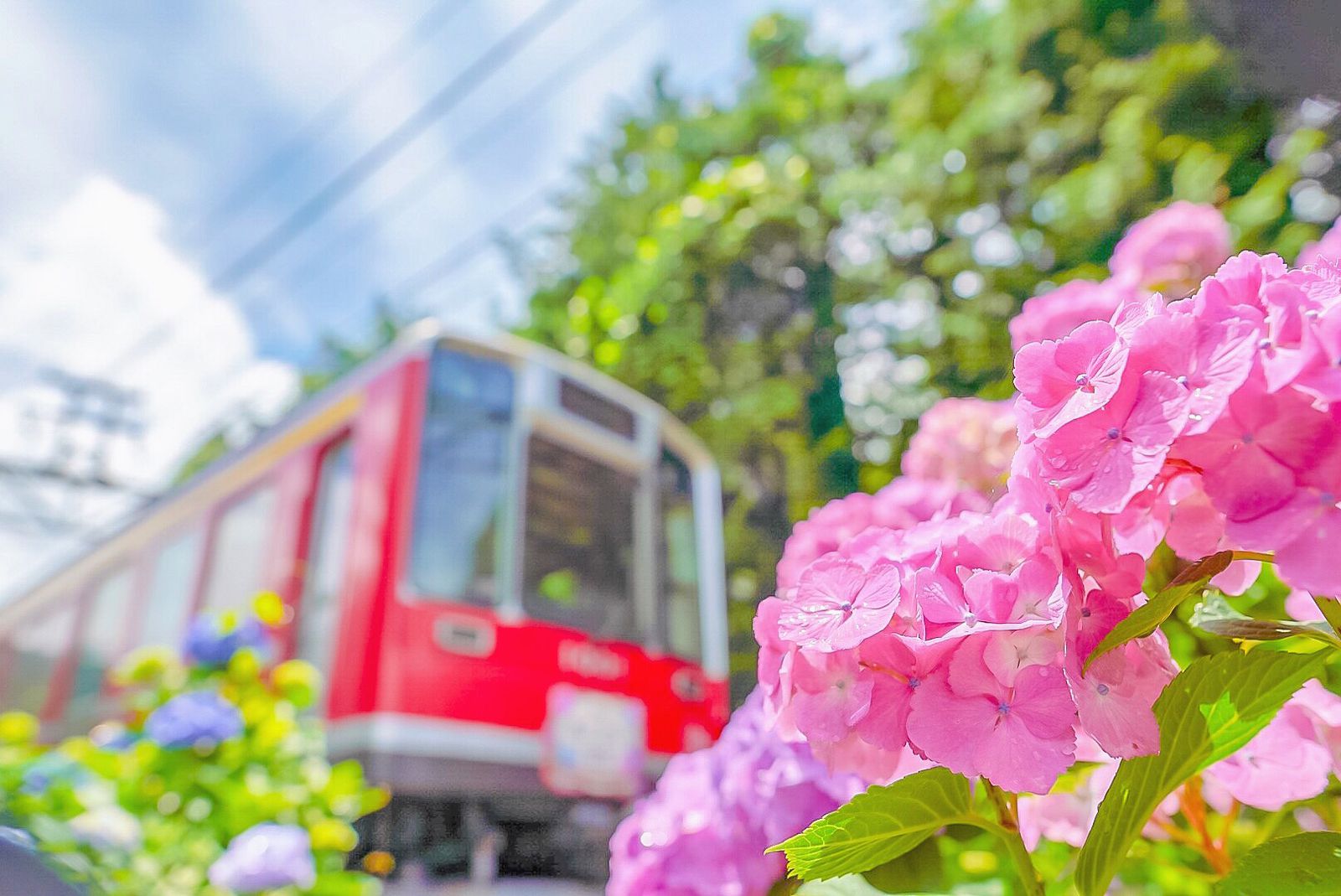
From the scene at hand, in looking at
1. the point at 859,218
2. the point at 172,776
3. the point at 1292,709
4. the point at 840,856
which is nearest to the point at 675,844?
the point at 840,856

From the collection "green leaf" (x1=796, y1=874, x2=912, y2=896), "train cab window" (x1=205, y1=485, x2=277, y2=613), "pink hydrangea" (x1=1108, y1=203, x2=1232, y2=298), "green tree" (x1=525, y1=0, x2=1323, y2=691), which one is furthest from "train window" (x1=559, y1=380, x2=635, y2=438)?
"green leaf" (x1=796, y1=874, x2=912, y2=896)

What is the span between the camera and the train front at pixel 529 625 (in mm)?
2777

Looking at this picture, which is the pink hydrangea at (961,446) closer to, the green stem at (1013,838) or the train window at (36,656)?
the green stem at (1013,838)

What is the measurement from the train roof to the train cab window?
0.65 ft

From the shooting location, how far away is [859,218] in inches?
155

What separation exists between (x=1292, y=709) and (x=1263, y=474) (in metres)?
0.24

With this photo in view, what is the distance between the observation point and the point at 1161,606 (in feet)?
1.05

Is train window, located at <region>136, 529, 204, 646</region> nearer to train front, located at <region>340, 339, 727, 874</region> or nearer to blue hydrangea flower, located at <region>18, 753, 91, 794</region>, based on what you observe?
train front, located at <region>340, 339, 727, 874</region>

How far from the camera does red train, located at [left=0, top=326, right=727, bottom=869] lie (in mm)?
2797

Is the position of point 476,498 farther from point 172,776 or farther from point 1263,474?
point 1263,474

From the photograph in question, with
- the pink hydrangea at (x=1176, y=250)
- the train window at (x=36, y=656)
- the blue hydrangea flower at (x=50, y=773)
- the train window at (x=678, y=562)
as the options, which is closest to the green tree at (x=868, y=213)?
the train window at (x=678, y=562)

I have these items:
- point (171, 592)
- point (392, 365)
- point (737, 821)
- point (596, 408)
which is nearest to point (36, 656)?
point (171, 592)

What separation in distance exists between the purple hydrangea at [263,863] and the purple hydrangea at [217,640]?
23.1 inches

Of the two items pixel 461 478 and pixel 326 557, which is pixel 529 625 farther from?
pixel 326 557
